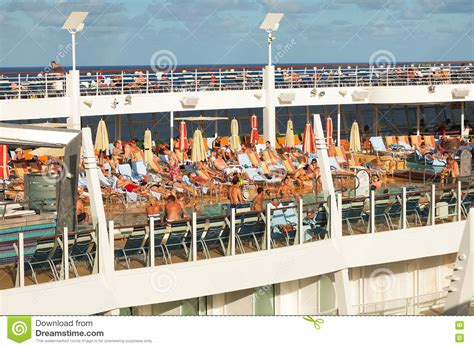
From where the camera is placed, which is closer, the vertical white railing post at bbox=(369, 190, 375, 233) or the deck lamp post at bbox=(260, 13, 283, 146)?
the vertical white railing post at bbox=(369, 190, 375, 233)

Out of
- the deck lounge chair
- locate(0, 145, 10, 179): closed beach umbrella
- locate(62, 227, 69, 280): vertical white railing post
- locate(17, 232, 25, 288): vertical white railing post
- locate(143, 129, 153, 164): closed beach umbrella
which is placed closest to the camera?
locate(17, 232, 25, 288): vertical white railing post

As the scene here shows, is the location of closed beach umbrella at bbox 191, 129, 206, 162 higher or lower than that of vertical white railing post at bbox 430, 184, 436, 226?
higher

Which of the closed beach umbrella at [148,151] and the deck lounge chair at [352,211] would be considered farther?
the closed beach umbrella at [148,151]

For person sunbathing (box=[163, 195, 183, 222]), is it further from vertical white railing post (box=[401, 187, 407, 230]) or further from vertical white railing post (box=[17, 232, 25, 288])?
vertical white railing post (box=[401, 187, 407, 230])

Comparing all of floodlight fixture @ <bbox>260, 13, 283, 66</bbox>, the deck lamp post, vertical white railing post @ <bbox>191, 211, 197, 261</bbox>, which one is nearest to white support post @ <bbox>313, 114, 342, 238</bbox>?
vertical white railing post @ <bbox>191, 211, 197, 261</bbox>

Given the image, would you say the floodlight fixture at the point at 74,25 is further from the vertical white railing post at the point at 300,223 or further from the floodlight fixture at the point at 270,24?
the vertical white railing post at the point at 300,223

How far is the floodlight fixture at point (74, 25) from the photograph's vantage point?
21367 mm

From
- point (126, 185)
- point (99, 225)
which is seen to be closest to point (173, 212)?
point (99, 225)

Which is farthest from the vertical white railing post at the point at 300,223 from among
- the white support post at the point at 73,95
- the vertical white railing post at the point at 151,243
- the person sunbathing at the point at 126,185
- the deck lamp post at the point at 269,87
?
the deck lamp post at the point at 269,87

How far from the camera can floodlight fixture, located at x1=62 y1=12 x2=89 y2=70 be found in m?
21.4

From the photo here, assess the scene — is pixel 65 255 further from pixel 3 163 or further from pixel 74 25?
pixel 74 25

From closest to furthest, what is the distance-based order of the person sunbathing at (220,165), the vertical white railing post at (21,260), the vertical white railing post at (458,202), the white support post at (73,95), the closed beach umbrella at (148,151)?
the vertical white railing post at (21,260), the vertical white railing post at (458,202), the person sunbathing at (220,165), the closed beach umbrella at (148,151), the white support post at (73,95)
